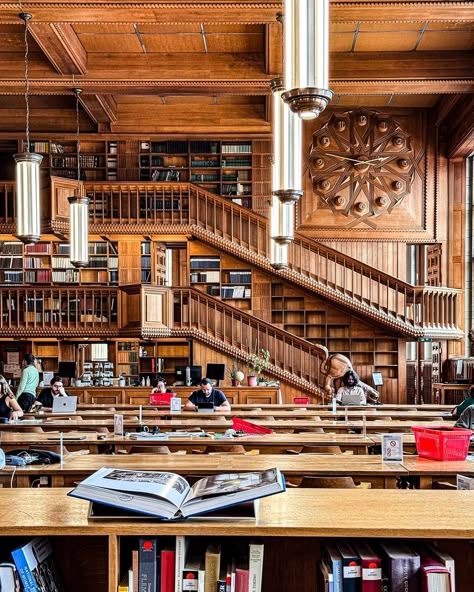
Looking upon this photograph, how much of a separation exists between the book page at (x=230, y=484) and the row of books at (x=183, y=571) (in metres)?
0.15

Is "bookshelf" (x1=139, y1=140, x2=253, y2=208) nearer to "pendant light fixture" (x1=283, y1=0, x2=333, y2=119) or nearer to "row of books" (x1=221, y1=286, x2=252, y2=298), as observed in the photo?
"row of books" (x1=221, y1=286, x2=252, y2=298)

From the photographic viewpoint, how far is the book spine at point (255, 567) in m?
2.19

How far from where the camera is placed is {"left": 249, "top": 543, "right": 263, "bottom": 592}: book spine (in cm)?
219

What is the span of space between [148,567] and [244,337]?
44.5 ft

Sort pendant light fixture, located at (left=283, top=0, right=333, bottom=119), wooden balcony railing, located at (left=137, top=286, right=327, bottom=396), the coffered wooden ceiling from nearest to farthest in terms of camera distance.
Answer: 1. pendant light fixture, located at (left=283, top=0, right=333, bottom=119)
2. the coffered wooden ceiling
3. wooden balcony railing, located at (left=137, top=286, right=327, bottom=396)

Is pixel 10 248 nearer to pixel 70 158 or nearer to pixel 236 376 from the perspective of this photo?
pixel 70 158

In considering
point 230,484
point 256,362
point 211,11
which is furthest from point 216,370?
point 230,484

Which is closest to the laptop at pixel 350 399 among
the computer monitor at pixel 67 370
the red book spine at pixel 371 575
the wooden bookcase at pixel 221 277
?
the computer monitor at pixel 67 370

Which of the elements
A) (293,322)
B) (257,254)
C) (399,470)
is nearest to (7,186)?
(257,254)

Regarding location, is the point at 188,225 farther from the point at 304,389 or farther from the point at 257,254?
the point at 304,389

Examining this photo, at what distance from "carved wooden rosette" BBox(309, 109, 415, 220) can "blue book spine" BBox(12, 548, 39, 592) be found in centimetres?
1590

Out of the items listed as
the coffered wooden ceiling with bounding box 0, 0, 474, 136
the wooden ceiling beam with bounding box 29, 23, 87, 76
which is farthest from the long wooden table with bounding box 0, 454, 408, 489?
the coffered wooden ceiling with bounding box 0, 0, 474, 136

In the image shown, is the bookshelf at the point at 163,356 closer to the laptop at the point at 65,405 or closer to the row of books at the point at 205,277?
the row of books at the point at 205,277

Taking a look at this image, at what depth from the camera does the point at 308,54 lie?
3309mm
